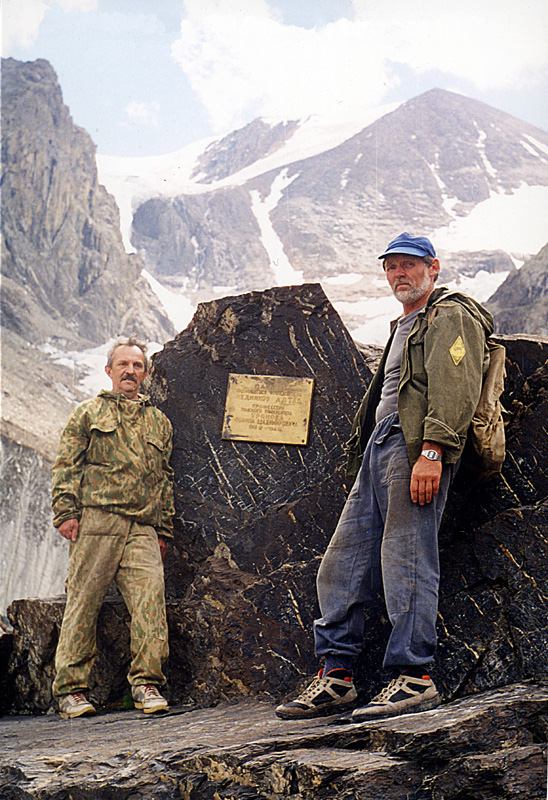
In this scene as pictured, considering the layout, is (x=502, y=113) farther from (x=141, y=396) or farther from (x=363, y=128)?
(x=141, y=396)

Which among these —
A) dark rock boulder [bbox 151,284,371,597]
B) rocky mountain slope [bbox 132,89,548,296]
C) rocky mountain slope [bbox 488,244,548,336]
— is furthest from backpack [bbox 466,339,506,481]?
rocky mountain slope [bbox 132,89,548,296]

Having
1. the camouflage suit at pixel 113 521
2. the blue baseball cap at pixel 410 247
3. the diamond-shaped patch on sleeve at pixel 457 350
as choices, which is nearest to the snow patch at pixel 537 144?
the blue baseball cap at pixel 410 247

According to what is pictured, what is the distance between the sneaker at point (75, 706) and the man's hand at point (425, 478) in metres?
2.38

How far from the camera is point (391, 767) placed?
8.84ft

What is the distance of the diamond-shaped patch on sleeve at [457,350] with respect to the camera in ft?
11.0

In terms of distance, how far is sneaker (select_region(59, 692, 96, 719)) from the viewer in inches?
165

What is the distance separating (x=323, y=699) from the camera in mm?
3305

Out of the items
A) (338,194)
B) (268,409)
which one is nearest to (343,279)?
(338,194)

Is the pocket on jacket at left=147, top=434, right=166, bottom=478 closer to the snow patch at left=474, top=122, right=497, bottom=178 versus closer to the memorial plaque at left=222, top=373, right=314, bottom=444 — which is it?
the memorial plaque at left=222, top=373, right=314, bottom=444

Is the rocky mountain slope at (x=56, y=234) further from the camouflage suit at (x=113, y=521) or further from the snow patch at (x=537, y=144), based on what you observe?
the camouflage suit at (x=113, y=521)

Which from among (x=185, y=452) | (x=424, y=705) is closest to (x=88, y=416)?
(x=185, y=452)

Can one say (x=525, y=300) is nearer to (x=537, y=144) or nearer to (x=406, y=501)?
(x=537, y=144)

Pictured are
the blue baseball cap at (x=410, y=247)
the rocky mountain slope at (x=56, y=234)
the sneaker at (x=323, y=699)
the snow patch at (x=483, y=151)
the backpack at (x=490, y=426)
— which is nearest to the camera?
the sneaker at (x=323, y=699)

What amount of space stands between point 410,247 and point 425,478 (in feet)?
4.09
